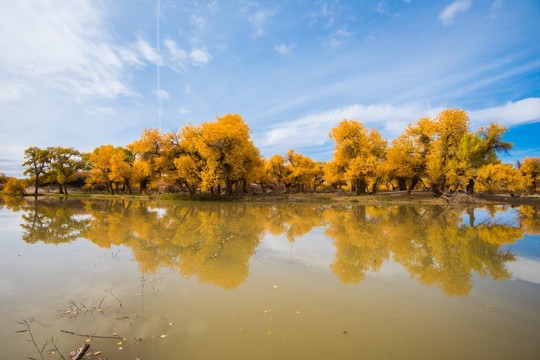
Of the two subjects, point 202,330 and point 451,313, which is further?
point 451,313

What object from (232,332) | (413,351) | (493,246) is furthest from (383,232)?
(232,332)

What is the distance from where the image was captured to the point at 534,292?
4.58m

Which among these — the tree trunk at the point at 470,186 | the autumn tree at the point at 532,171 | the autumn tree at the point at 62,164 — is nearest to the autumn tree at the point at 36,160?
the autumn tree at the point at 62,164

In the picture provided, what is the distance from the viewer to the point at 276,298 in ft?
13.9

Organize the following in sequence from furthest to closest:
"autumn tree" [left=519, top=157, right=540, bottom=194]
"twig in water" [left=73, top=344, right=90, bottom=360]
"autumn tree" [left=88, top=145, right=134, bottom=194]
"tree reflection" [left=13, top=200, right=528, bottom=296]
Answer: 1. "autumn tree" [left=519, top=157, right=540, bottom=194]
2. "autumn tree" [left=88, top=145, right=134, bottom=194]
3. "tree reflection" [left=13, top=200, right=528, bottom=296]
4. "twig in water" [left=73, top=344, right=90, bottom=360]

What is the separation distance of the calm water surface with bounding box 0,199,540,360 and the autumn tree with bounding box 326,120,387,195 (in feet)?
68.1

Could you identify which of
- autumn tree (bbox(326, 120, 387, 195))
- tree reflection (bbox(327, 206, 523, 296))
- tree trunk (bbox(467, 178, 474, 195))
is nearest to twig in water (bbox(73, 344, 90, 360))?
tree reflection (bbox(327, 206, 523, 296))

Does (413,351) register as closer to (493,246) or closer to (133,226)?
(493,246)

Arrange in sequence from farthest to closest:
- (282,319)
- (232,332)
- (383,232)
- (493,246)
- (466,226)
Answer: (466,226)
(383,232)
(493,246)
(282,319)
(232,332)

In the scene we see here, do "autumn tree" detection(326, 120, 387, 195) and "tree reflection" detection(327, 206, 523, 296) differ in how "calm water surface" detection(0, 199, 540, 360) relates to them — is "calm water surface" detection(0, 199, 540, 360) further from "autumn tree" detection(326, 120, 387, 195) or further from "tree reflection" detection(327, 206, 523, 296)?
"autumn tree" detection(326, 120, 387, 195)

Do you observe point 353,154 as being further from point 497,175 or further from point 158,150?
point 158,150

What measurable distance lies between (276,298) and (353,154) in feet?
94.8

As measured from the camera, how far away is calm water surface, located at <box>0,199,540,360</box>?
2990 mm

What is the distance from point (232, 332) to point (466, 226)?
12.7 meters
